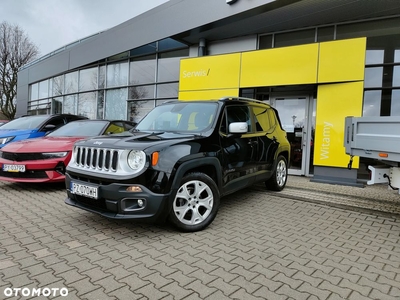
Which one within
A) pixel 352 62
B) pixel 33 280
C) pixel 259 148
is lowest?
pixel 33 280

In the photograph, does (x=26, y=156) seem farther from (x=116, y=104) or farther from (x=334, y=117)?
(x=116, y=104)

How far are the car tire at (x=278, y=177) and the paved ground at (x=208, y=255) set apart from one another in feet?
4.03

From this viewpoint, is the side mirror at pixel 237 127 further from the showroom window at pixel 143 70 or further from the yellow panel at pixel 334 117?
the showroom window at pixel 143 70

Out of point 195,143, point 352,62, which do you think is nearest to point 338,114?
point 352,62

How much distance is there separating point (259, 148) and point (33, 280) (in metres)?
3.77

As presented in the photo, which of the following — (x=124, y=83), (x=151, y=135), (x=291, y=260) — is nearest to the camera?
(x=291, y=260)

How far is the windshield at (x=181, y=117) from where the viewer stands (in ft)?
13.6

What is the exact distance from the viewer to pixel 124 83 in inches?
558

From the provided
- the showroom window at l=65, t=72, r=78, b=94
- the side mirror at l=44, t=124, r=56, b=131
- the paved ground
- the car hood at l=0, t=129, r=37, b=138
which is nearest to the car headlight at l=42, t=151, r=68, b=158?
the paved ground

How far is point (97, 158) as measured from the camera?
346 centimetres

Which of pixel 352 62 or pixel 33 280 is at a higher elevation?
pixel 352 62

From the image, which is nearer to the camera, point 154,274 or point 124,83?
point 154,274

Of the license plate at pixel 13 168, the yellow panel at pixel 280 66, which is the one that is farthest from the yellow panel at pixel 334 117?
the license plate at pixel 13 168

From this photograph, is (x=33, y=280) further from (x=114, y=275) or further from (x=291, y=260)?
(x=291, y=260)
